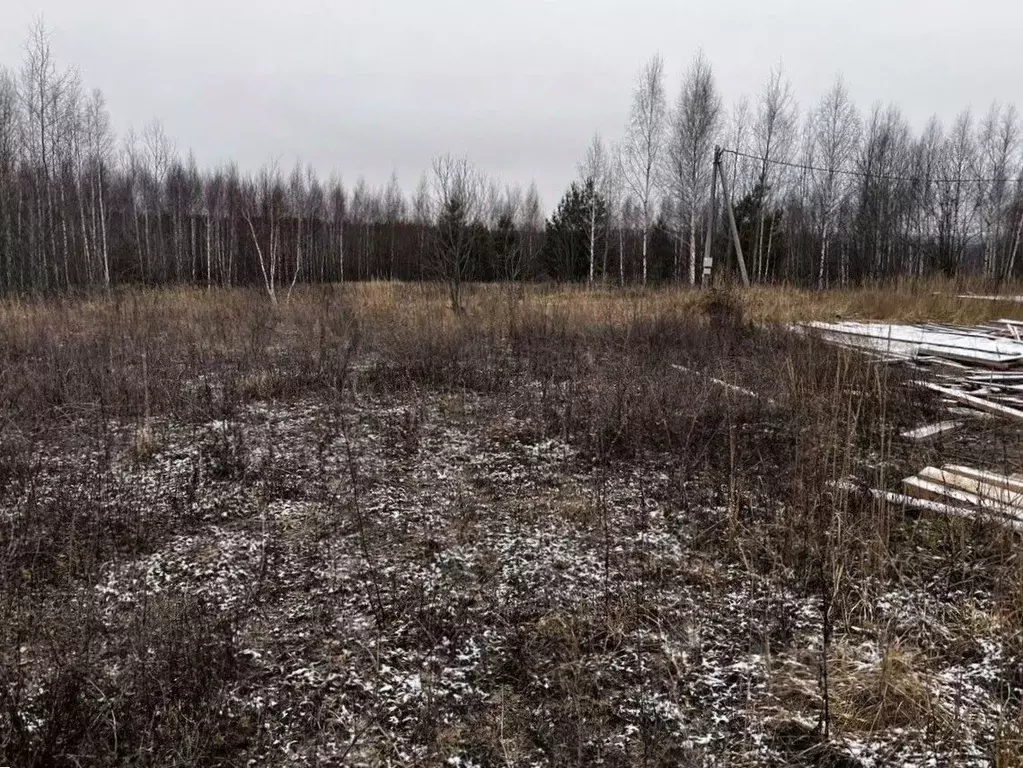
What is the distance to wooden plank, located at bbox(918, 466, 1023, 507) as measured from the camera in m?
3.16

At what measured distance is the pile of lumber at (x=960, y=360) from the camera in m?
5.49

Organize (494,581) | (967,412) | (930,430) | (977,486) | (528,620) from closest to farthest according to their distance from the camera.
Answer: (528,620) < (494,581) < (977,486) < (930,430) < (967,412)

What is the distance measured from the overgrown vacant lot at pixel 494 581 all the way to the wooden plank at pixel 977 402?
242 millimetres

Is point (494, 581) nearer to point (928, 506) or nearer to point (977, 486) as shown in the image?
point (928, 506)

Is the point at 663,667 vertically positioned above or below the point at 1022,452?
below

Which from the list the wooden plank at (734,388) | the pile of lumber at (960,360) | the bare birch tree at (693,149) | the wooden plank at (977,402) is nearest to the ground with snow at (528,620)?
the wooden plank at (734,388)

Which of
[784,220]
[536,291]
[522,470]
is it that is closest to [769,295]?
[536,291]

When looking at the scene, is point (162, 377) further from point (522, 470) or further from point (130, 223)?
point (130, 223)

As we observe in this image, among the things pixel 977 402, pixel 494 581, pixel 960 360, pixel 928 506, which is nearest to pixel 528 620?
pixel 494 581

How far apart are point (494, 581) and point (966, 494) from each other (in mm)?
2848

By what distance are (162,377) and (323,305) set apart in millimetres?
6068

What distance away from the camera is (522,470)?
4.35 meters

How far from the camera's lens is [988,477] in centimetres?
347

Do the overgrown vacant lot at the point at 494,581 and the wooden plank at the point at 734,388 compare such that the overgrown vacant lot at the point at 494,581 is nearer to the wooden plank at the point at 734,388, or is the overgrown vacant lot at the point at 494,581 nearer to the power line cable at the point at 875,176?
the wooden plank at the point at 734,388
